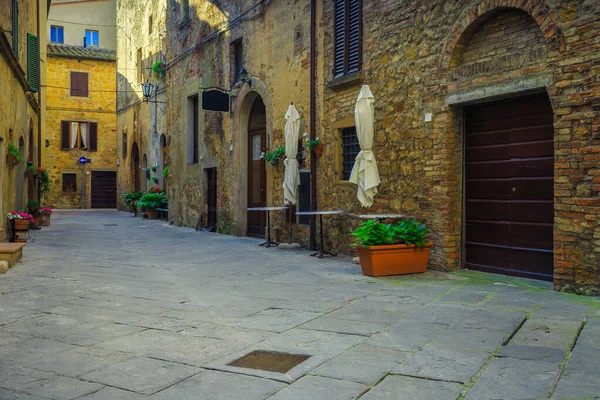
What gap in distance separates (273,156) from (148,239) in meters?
3.71

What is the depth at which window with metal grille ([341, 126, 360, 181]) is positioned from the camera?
9.59 m

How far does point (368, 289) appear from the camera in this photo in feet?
20.6

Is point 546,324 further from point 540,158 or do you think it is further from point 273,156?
point 273,156

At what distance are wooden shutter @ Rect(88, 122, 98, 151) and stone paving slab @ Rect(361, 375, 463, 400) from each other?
3030cm

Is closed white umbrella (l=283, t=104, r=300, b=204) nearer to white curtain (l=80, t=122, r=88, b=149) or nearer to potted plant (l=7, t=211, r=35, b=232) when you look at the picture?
potted plant (l=7, t=211, r=35, b=232)

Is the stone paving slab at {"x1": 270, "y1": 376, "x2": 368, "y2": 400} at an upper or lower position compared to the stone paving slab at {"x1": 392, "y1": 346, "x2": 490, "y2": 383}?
lower

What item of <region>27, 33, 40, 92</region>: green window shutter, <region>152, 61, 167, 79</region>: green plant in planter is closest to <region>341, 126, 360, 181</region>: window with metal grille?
<region>27, 33, 40, 92</region>: green window shutter

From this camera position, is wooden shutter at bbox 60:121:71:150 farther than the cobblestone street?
Yes

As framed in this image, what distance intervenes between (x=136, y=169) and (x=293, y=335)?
2323cm

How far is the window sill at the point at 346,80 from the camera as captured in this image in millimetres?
9059

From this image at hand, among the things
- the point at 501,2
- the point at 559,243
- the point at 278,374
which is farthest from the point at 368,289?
the point at 501,2

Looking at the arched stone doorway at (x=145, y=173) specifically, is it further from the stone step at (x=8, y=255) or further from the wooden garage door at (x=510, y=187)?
the wooden garage door at (x=510, y=187)

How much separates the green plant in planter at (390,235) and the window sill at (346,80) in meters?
2.78

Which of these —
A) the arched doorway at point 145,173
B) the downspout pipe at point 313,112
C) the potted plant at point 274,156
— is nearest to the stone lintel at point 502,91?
the downspout pipe at point 313,112
